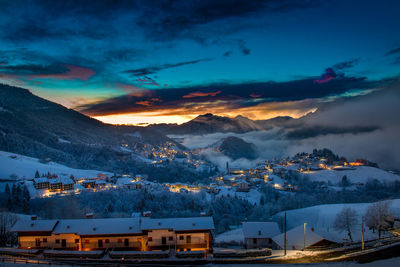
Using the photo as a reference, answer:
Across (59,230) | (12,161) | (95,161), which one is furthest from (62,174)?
(59,230)

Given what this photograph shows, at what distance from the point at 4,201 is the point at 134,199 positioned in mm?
33288

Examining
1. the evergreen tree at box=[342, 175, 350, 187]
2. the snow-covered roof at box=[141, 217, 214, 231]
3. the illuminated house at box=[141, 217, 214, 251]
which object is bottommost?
the evergreen tree at box=[342, 175, 350, 187]

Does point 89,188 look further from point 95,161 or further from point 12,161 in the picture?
point 95,161

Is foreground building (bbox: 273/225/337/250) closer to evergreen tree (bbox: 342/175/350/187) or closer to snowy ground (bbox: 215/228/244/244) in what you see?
snowy ground (bbox: 215/228/244/244)

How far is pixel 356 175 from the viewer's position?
134 m

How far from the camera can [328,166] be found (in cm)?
16325

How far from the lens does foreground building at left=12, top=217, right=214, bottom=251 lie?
97.5 ft

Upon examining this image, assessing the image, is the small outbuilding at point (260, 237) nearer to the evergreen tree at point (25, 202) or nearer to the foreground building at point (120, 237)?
the foreground building at point (120, 237)

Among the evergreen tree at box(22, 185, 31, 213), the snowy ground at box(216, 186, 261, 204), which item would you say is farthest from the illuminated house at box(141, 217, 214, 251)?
the snowy ground at box(216, 186, 261, 204)

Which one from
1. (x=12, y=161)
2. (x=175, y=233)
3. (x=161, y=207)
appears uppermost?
(x=12, y=161)

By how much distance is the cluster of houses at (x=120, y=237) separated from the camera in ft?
97.5

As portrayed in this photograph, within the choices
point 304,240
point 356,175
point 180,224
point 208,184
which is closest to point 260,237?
point 304,240

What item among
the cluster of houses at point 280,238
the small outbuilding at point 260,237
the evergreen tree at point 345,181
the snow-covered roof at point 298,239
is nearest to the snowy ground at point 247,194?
the evergreen tree at point 345,181

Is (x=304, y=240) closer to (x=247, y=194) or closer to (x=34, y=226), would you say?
(x=34, y=226)
